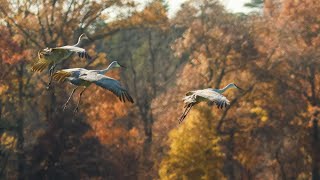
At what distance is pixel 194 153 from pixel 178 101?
8311 millimetres

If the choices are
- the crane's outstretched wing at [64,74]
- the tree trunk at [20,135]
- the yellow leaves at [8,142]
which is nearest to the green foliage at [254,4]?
the tree trunk at [20,135]

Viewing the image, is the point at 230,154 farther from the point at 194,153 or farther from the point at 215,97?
the point at 215,97

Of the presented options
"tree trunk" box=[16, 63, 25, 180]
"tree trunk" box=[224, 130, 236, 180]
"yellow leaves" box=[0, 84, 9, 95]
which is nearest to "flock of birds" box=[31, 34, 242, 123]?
"yellow leaves" box=[0, 84, 9, 95]

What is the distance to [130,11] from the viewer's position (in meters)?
36.8

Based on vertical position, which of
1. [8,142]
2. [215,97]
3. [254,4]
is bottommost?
[8,142]

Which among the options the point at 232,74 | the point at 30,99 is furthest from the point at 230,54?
the point at 30,99

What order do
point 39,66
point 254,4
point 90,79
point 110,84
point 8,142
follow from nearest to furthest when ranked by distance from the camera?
point 110,84 → point 90,79 → point 39,66 → point 8,142 → point 254,4

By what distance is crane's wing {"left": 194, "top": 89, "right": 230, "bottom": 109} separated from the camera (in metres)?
9.26

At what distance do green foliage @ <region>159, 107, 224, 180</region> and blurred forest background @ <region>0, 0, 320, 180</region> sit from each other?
0.18 ft

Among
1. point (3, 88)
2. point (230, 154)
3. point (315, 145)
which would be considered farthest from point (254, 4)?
point (3, 88)

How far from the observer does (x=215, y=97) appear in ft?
31.6

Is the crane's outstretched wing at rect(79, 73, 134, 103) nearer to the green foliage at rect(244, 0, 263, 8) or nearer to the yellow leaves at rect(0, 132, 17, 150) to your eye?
the yellow leaves at rect(0, 132, 17, 150)

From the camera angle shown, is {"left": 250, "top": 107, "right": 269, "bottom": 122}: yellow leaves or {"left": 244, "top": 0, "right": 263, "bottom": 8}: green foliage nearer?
{"left": 250, "top": 107, "right": 269, "bottom": 122}: yellow leaves

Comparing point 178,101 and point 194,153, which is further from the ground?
point 178,101
